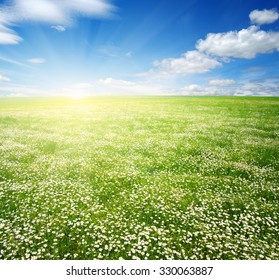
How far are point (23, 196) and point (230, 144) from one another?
19.4 metres

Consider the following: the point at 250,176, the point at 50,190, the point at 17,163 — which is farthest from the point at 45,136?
the point at 250,176

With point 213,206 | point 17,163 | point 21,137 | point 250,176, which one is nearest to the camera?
point 213,206

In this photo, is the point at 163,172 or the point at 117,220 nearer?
the point at 117,220

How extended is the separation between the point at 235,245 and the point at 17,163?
1556 centimetres

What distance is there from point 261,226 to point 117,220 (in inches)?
253

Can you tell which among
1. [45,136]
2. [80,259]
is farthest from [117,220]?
[45,136]

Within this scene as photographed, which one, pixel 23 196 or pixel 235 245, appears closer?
pixel 235 245

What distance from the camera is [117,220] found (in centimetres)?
1047

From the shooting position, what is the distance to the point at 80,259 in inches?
322

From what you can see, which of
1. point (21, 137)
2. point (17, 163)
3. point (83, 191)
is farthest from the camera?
point (21, 137)

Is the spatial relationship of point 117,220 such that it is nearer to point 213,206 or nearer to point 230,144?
point 213,206
